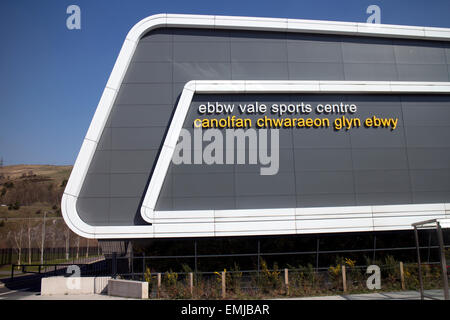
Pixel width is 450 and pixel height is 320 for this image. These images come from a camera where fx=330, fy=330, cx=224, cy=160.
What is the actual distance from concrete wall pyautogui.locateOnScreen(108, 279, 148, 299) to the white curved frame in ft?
6.61

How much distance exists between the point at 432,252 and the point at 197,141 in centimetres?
1264

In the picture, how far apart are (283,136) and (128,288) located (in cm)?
991

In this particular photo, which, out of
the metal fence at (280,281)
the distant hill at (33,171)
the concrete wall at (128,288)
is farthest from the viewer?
the distant hill at (33,171)

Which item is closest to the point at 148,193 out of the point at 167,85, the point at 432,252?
the point at 167,85

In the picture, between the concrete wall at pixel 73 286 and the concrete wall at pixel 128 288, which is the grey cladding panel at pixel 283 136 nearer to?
the concrete wall at pixel 128 288

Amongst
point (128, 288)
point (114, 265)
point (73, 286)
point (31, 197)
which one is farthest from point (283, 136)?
point (31, 197)

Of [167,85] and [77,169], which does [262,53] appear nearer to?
[167,85]

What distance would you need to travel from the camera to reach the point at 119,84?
1594 cm

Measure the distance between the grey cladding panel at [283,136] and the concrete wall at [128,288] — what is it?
2.67 m

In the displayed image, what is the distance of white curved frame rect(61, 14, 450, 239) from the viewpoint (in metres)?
14.8

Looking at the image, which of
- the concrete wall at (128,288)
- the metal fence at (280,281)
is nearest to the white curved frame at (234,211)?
the metal fence at (280,281)

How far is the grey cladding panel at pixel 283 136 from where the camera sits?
15.4 m

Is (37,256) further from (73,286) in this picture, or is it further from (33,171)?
(33,171)

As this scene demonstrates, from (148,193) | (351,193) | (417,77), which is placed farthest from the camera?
(417,77)
